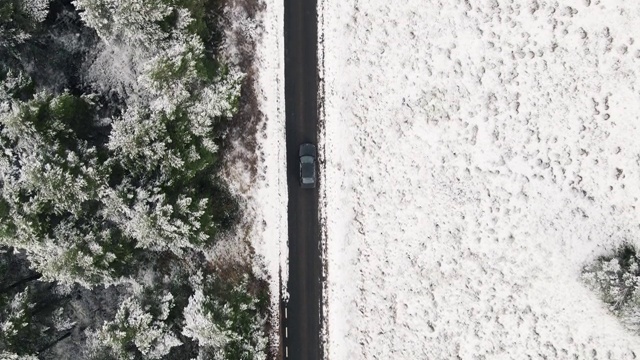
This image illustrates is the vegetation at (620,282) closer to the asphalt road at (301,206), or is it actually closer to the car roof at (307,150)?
the asphalt road at (301,206)

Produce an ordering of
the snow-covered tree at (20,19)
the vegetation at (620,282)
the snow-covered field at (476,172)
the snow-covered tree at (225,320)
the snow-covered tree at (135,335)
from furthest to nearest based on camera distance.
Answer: the snow-covered field at (476,172), the snow-covered tree at (20,19), the vegetation at (620,282), the snow-covered tree at (225,320), the snow-covered tree at (135,335)

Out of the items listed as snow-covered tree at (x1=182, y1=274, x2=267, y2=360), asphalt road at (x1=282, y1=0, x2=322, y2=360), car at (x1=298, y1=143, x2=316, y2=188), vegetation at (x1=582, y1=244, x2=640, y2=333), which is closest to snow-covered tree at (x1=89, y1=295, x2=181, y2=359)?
snow-covered tree at (x1=182, y1=274, x2=267, y2=360)

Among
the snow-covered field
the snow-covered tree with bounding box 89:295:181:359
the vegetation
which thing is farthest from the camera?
the snow-covered field

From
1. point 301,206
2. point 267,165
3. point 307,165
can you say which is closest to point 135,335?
point 301,206

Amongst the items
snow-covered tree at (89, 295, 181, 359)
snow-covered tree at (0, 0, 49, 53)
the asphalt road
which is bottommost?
snow-covered tree at (89, 295, 181, 359)

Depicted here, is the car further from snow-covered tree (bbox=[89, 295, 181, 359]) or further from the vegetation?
the vegetation

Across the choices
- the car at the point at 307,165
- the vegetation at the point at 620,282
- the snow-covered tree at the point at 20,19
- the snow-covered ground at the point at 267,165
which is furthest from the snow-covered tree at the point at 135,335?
the vegetation at the point at 620,282

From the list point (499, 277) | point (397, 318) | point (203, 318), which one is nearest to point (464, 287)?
point (499, 277)
